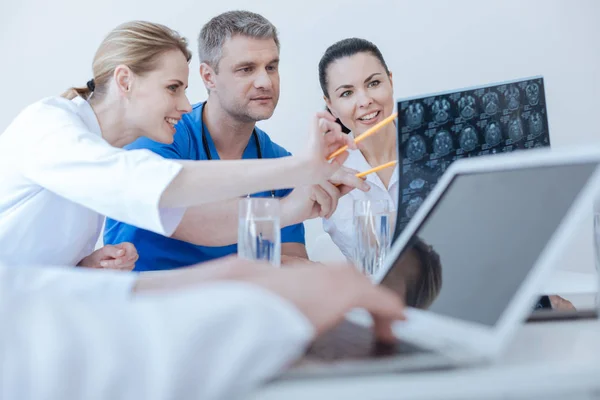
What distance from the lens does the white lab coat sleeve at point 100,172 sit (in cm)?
105

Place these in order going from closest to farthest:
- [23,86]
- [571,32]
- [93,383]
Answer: [93,383] → [23,86] → [571,32]

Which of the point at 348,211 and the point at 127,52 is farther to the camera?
the point at 348,211

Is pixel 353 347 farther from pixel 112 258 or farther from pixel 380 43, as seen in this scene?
pixel 380 43

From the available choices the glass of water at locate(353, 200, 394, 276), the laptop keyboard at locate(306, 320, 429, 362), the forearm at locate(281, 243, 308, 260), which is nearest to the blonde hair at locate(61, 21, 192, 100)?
the forearm at locate(281, 243, 308, 260)

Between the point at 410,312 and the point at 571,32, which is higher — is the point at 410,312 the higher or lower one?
the lower one

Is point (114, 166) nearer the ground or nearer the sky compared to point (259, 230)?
nearer the sky

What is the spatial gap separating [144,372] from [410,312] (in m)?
0.31

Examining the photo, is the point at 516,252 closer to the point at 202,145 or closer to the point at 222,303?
the point at 222,303

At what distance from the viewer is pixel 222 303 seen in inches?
15.3

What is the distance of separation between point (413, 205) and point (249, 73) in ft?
4.14

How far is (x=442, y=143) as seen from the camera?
111 centimetres

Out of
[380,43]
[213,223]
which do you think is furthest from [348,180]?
[380,43]

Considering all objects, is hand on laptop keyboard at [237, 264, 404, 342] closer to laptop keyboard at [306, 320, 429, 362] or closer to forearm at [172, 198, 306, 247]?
laptop keyboard at [306, 320, 429, 362]

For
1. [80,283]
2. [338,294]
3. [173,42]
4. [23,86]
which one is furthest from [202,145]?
[338,294]
